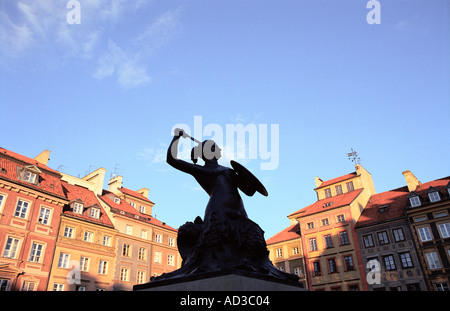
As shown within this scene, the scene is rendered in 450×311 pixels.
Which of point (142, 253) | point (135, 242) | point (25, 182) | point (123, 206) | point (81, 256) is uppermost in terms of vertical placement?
point (123, 206)

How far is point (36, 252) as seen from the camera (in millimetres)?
28266

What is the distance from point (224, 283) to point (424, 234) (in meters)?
36.1

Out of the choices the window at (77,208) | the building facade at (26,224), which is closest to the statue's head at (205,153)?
the building facade at (26,224)

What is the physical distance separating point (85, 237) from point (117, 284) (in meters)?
6.09

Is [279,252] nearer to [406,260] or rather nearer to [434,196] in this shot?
[406,260]

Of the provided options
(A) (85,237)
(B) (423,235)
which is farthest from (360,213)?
(A) (85,237)

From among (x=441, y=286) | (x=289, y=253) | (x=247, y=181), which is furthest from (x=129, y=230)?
(x=247, y=181)

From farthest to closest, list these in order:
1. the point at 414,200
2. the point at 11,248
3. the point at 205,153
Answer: the point at 414,200
the point at 11,248
the point at 205,153

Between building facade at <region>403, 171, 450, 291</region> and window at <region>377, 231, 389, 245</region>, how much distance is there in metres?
2.91

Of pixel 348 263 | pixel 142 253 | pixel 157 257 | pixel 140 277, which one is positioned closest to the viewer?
pixel 140 277

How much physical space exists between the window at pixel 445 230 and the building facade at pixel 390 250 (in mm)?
2982
